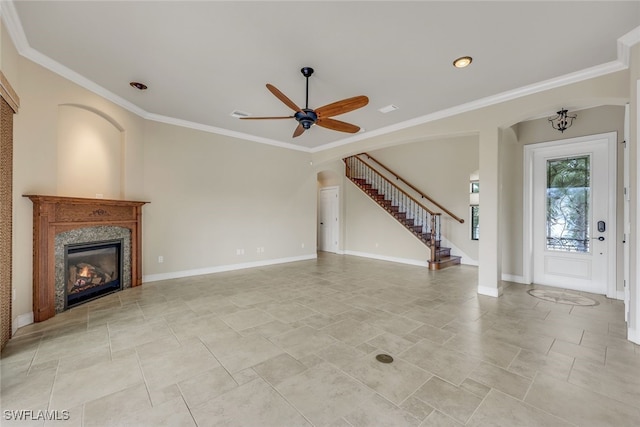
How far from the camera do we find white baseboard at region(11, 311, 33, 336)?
287 cm

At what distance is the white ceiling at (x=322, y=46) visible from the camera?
A: 7.86ft

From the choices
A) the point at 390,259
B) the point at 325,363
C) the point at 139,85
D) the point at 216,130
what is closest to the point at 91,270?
the point at 139,85

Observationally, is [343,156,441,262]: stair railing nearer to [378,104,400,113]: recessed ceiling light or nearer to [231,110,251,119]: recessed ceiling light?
[378,104,400,113]: recessed ceiling light

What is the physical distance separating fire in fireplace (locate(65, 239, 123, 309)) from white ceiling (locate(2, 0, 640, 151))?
229 cm

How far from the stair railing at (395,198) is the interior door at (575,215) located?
6.83ft

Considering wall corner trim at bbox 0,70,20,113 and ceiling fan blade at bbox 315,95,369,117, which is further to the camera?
ceiling fan blade at bbox 315,95,369,117

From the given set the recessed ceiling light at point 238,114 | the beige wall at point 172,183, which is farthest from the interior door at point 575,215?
the recessed ceiling light at point 238,114

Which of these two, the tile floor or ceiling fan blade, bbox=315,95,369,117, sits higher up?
A: ceiling fan blade, bbox=315,95,369,117

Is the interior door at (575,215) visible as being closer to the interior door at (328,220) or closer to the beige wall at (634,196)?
the beige wall at (634,196)

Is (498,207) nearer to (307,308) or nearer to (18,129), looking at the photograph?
(307,308)

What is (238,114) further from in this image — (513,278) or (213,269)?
(513,278)

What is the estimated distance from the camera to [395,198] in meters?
8.22

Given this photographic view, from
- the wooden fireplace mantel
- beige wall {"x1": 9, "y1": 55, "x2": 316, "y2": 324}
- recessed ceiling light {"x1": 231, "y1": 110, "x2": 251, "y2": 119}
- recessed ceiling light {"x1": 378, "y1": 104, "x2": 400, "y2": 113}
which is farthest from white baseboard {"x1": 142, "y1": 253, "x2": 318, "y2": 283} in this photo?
recessed ceiling light {"x1": 378, "y1": 104, "x2": 400, "y2": 113}

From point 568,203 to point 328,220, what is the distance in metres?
6.18
